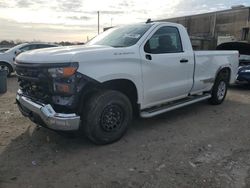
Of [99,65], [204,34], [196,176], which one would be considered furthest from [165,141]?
[204,34]

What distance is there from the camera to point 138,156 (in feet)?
14.3

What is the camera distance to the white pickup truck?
421 centimetres

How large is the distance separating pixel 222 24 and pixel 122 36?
23.4 metres

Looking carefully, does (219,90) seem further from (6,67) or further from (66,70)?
(6,67)

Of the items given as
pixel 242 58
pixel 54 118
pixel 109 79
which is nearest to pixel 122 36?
pixel 109 79

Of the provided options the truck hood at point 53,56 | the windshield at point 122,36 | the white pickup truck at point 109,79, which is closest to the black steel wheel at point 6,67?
the windshield at point 122,36

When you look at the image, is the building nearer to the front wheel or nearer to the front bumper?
the front wheel

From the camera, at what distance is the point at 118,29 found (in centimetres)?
597

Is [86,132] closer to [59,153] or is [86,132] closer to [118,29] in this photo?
[59,153]

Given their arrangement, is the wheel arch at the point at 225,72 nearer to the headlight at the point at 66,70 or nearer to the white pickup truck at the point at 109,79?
the white pickup truck at the point at 109,79

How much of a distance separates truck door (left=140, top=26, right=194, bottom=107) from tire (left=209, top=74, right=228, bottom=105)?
1458 mm

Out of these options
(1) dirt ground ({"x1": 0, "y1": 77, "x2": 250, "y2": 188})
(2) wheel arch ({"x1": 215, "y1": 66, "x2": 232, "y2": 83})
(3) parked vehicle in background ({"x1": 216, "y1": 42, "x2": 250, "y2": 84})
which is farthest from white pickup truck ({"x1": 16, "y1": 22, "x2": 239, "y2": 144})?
(3) parked vehicle in background ({"x1": 216, "y1": 42, "x2": 250, "y2": 84})

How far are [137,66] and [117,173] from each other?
1.85 m

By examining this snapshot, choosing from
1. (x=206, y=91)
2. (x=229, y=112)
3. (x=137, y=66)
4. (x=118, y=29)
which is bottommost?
(x=229, y=112)
